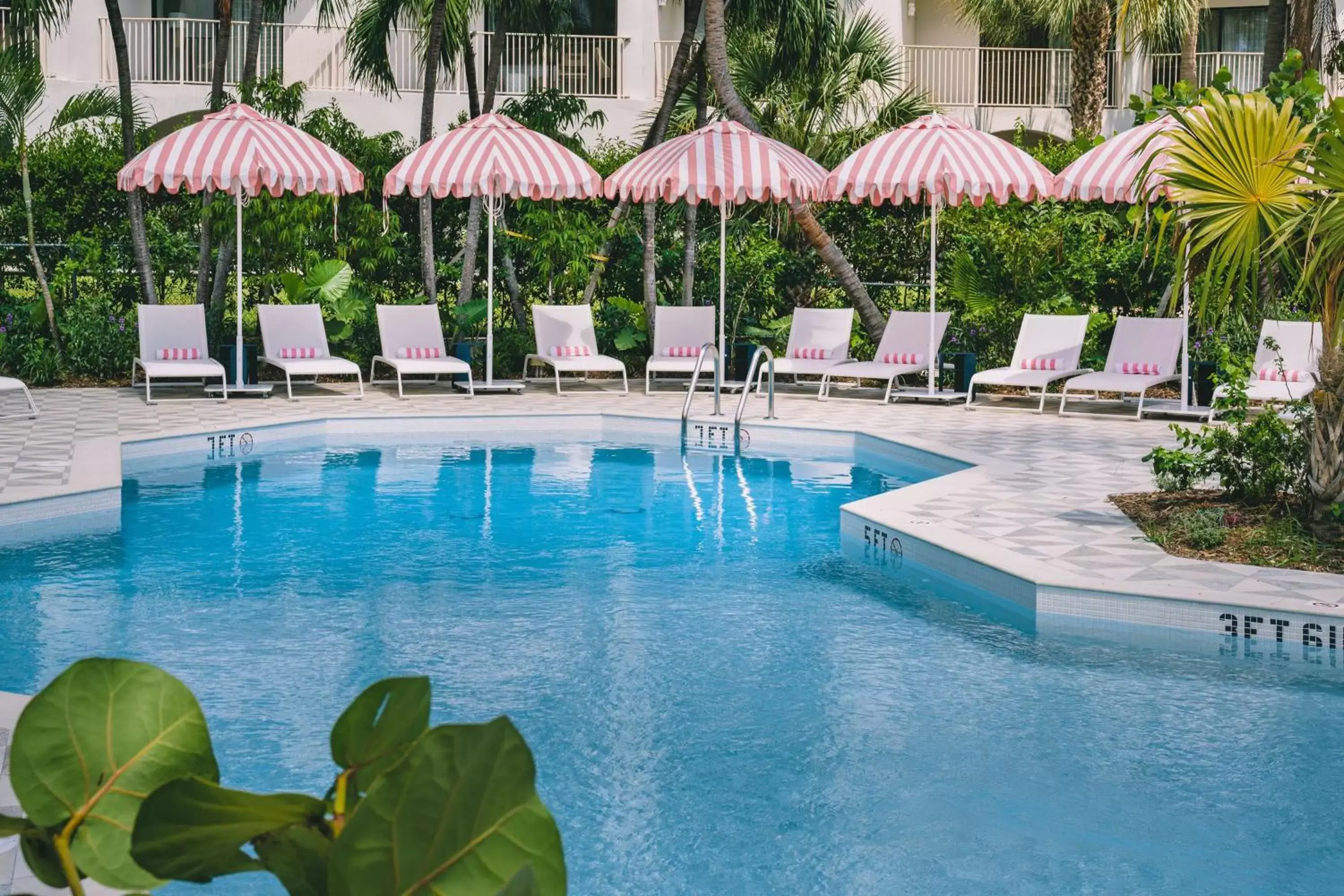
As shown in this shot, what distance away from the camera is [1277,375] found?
45.3 ft

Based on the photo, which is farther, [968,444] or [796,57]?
[796,57]

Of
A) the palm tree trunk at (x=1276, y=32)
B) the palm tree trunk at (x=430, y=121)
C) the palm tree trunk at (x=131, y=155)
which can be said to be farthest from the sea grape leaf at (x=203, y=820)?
the palm tree trunk at (x=1276, y=32)

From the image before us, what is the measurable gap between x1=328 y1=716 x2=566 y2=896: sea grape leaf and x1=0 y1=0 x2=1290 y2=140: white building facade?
934 inches

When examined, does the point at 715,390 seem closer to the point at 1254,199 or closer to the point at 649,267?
the point at 649,267

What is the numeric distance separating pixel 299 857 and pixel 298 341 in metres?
15.9

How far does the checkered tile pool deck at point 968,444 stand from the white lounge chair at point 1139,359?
1.18 feet

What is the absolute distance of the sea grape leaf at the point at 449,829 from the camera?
539mm

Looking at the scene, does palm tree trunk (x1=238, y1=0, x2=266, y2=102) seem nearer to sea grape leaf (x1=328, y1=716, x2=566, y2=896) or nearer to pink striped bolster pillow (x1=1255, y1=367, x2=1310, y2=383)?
pink striped bolster pillow (x1=1255, y1=367, x2=1310, y2=383)

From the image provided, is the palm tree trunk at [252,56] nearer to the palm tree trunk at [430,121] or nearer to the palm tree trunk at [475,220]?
the palm tree trunk at [430,121]

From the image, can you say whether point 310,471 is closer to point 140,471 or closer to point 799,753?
point 140,471

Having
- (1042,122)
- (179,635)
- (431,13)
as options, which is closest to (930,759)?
(179,635)

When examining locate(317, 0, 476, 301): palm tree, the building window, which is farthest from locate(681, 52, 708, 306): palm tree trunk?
the building window

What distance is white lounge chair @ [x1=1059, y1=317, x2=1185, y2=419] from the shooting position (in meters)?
14.5

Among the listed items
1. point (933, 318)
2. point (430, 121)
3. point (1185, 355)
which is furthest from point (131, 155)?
point (1185, 355)
